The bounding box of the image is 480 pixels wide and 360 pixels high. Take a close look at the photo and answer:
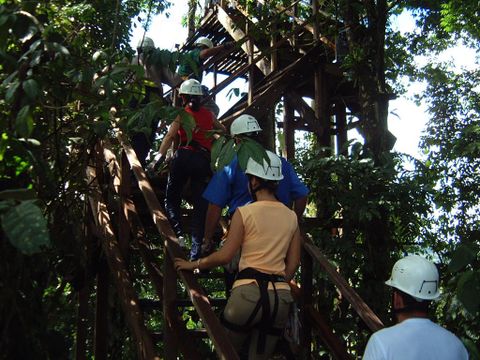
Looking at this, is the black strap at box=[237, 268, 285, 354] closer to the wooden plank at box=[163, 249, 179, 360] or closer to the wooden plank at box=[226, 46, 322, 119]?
the wooden plank at box=[163, 249, 179, 360]

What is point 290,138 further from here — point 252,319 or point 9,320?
point 9,320

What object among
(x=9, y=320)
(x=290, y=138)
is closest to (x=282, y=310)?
(x=9, y=320)

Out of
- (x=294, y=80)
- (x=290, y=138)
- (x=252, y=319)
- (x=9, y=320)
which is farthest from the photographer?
(x=290, y=138)

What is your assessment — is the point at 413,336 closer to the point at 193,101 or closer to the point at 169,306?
the point at 169,306

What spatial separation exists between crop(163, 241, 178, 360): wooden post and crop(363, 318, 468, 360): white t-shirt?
1762 millimetres

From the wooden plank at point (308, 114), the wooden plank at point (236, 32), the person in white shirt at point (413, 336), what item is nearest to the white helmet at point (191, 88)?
the person in white shirt at point (413, 336)

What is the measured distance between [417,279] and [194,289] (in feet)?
4.38

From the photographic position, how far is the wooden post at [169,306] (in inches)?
153

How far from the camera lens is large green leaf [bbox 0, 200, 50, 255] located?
1778 mm

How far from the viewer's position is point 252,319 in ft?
10.4

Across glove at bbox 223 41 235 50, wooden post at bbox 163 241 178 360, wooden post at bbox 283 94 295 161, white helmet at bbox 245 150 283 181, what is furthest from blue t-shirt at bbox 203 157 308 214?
wooden post at bbox 283 94 295 161

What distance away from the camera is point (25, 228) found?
1822mm

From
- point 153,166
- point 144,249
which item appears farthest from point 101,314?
point 153,166

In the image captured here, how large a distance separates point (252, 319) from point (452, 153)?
8.40m
